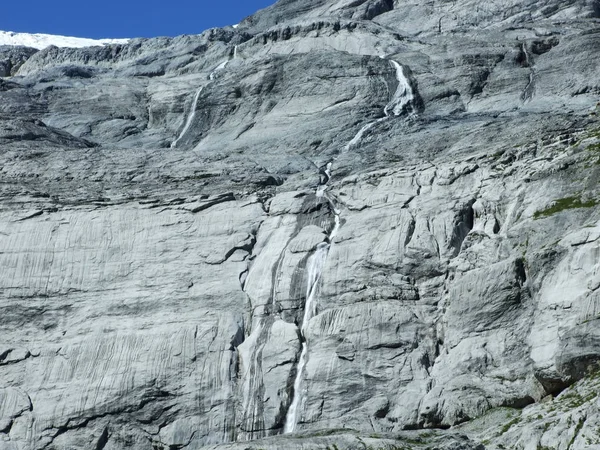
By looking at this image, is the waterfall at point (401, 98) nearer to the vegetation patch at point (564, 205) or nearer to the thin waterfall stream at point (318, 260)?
the thin waterfall stream at point (318, 260)

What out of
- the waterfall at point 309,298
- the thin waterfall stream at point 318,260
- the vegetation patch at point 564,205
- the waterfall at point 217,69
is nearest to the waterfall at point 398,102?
the thin waterfall stream at point 318,260

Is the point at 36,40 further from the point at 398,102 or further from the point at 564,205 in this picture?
the point at 564,205

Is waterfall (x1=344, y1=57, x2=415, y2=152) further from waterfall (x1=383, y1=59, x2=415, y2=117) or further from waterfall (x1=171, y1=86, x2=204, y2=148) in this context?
waterfall (x1=171, y1=86, x2=204, y2=148)

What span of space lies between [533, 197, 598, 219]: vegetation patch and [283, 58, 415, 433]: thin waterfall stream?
37.2 feet

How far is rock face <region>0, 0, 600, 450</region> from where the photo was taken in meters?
43.2

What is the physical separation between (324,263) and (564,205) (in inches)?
494

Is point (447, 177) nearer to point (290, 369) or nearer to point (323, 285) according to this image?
point (323, 285)

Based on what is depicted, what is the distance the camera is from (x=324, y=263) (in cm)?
5175

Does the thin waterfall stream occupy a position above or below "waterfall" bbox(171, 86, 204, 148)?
below

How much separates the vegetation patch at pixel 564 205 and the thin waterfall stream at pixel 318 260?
11336 millimetres

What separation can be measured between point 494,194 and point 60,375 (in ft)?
78.9

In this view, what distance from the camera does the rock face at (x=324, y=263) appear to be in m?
43.2

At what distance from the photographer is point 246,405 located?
4738 centimetres

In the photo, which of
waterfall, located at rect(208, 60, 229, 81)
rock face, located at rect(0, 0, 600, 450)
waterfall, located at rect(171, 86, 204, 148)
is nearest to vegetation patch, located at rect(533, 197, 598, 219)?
rock face, located at rect(0, 0, 600, 450)
